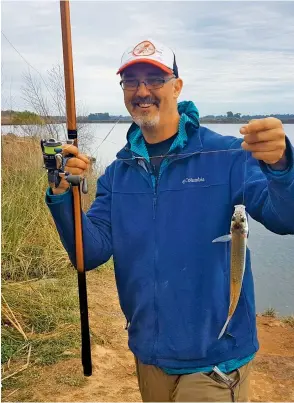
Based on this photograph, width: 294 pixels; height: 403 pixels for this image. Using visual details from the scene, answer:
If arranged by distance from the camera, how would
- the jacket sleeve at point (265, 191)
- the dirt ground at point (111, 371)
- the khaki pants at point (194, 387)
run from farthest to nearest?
the dirt ground at point (111, 371), the khaki pants at point (194, 387), the jacket sleeve at point (265, 191)

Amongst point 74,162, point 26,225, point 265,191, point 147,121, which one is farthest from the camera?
point 26,225

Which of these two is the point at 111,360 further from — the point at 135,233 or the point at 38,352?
the point at 135,233

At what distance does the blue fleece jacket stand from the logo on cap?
50cm

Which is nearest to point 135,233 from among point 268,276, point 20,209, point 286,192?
point 286,192

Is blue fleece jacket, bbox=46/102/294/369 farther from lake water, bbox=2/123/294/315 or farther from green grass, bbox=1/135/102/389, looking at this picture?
lake water, bbox=2/123/294/315

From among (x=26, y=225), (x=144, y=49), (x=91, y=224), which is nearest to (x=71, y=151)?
(x=91, y=224)

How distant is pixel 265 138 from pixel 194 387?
1242mm

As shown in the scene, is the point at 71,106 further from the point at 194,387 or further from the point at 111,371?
the point at 111,371

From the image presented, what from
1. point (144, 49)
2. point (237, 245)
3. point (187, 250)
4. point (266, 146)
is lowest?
point (187, 250)

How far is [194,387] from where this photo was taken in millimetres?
2301

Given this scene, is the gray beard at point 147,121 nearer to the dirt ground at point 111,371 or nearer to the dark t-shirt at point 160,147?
the dark t-shirt at point 160,147

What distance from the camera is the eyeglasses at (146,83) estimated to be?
102 inches

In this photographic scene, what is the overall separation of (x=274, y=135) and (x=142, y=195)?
86 cm

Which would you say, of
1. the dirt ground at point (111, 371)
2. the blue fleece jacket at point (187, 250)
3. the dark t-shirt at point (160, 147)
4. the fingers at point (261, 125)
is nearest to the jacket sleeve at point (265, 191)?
the blue fleece jacket at point (187, 250)
